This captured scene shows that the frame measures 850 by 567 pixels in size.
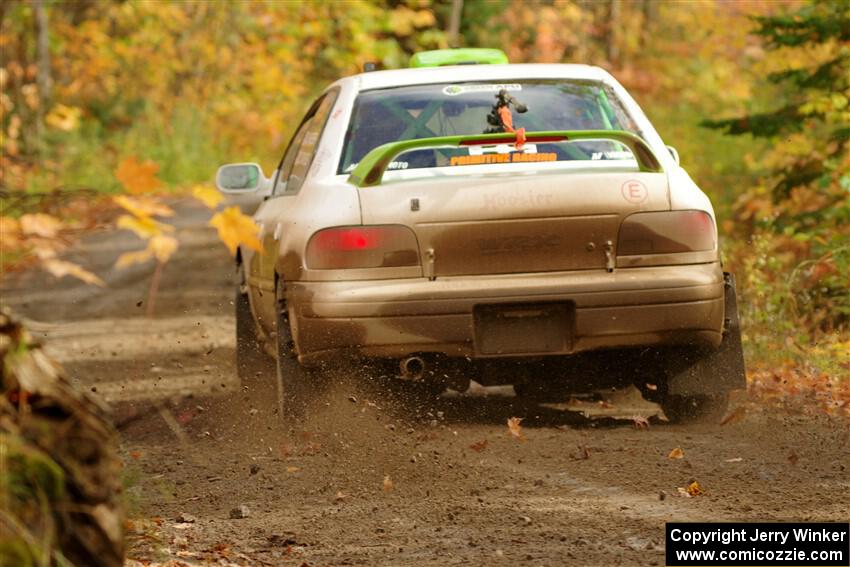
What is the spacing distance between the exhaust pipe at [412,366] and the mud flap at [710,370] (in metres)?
1.25

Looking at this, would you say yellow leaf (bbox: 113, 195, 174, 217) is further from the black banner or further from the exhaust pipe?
the exhaust pipe

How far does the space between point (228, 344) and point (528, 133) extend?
6.42 m

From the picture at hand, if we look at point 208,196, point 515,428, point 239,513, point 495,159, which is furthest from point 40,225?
point 515,428

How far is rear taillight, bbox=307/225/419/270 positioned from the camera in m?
6.67

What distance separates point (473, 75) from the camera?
25.6ft

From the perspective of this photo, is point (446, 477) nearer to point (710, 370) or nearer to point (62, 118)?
point (710, 370)

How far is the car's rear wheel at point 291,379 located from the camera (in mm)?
7098

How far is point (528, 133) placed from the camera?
689 centimetres

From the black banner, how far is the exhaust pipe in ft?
6.50

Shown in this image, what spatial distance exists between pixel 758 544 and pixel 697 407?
2688 millimetres

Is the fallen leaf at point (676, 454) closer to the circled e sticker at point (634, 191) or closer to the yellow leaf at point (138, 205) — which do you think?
the circled e sticker at point (634, 191)

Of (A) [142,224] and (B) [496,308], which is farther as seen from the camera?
(B) [496,308]

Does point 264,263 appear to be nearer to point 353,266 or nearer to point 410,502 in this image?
point 353,266

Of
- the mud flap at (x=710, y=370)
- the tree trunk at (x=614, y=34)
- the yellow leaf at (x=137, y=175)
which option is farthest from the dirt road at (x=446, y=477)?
the tree trunk at (x=614, y=34)
